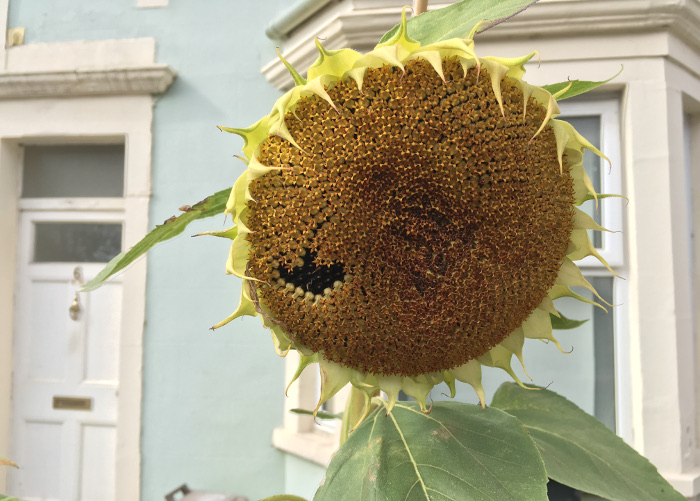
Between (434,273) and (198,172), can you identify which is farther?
(198,172)

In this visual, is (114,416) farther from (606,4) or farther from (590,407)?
(606,4)

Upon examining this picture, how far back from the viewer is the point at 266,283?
28 centimetres

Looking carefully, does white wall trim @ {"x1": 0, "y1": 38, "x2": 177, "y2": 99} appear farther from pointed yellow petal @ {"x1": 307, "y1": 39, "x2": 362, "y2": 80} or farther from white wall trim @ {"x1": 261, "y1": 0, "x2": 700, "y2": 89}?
pointed yellow petal @ {"x1": 307, "y1": 39, "x2": 362, "y2": 80}

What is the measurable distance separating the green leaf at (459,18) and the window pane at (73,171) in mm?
2573

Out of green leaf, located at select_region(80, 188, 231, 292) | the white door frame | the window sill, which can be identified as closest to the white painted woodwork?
the white door frame

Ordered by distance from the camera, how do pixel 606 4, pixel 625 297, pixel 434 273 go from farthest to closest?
pixel 625 297 < pixel 606 4 < pixel 434 273

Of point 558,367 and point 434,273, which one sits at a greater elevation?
point 434,273

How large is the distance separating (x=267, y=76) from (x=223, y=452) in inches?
67.2

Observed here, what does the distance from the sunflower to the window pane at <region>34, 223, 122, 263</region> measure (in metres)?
2.57

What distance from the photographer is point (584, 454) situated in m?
0.43

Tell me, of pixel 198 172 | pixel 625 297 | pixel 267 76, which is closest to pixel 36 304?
pixel 198 172

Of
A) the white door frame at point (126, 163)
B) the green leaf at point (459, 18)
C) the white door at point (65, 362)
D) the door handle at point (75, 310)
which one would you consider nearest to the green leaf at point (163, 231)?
the green leaf at point (459, 18)

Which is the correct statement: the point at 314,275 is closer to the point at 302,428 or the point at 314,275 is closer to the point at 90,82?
the point at 302,428

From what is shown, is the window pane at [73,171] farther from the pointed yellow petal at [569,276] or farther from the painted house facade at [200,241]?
the pointed yellow petal at [569,276]
